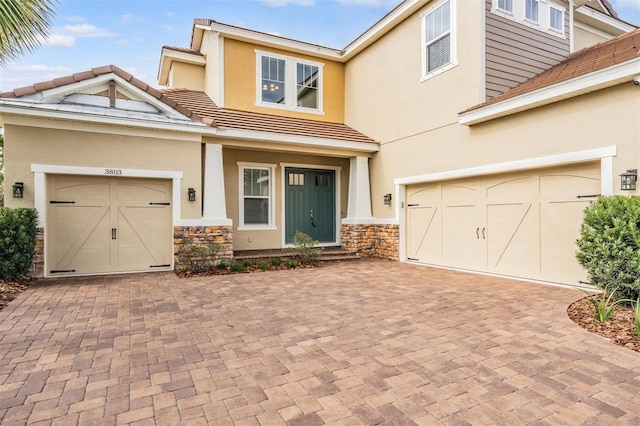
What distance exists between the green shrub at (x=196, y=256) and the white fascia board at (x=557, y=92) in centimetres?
664

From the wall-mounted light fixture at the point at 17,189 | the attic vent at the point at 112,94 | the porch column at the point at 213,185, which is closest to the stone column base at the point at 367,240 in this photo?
the porch column at the point at 213,185

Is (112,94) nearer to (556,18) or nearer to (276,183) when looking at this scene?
(276,183)

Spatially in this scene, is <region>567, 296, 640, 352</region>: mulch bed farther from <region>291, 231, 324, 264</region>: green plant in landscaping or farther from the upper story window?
the upper story window

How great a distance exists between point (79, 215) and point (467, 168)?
8.79m

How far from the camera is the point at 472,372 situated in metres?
3.09

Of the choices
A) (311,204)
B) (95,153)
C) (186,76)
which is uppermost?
(186,76)

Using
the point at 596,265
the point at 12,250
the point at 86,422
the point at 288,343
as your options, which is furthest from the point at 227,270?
the point at 596,265

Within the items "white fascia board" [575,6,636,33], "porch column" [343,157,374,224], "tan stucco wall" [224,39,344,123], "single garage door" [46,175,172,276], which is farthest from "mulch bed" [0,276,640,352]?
"white fascia board" [575,6,636,33]

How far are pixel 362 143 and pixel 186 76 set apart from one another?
6.51 meters

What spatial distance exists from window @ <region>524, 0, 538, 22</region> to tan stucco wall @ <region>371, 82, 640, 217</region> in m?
3.32

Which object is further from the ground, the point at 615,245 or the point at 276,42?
the point at 276,42

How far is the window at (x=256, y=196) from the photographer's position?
34.5ft

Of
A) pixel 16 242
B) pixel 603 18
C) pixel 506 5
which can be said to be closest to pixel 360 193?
pixel 506 5

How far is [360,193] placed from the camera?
36.1 feet
